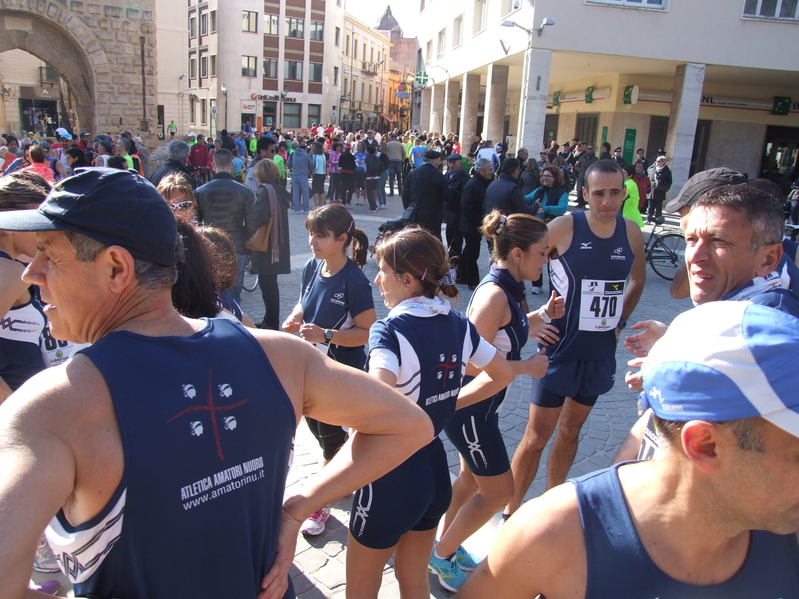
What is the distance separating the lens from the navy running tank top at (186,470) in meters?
1.16

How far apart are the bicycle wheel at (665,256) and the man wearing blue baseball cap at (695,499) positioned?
384 inches

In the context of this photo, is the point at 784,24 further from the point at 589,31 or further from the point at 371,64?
the point at 371,64

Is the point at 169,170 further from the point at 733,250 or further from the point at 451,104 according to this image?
the point at 451,104

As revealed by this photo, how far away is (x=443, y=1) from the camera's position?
30.8 metres

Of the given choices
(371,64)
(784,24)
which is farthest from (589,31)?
(371,64)

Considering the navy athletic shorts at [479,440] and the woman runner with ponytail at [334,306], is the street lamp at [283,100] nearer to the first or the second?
the woman runner with ponytail at [334,306]

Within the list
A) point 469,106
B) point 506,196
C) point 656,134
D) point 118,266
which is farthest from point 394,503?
point 469,106

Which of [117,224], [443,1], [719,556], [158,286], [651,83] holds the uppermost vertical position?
[443,1]

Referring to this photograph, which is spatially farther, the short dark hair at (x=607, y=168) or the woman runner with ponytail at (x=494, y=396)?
the short dark hair at (x=607, y=168)

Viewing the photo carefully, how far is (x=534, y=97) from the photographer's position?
1745 cm

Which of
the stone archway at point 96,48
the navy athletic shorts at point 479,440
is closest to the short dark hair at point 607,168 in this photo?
the navy athletic shorts at point 479,440

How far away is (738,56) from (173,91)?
40561 millimetres

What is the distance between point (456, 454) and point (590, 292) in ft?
5.33

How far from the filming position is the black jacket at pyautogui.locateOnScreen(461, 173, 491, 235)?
29.2 feet
